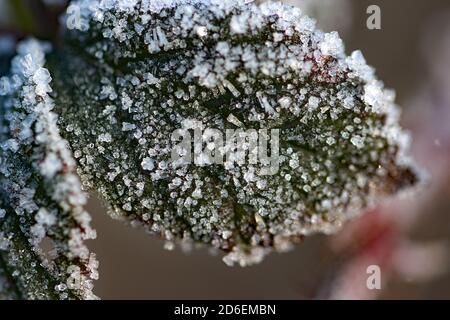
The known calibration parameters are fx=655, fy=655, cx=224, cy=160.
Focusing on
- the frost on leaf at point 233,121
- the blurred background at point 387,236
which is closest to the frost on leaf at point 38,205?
the frost on leaf at point 233,121

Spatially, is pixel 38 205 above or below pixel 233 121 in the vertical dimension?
below

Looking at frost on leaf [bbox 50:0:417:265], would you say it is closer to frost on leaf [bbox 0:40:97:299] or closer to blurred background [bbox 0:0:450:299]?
frost on leaf [bbox 0:40:97:299]

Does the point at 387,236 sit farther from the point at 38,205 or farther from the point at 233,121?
the point at 38,205

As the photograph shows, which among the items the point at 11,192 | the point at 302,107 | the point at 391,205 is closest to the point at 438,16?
the point at 391,205

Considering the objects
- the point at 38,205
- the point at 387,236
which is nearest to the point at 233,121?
the point at 38,205

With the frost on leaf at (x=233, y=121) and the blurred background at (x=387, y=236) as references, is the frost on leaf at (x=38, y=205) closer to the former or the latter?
the frost on leaf at (x=233, y=121)

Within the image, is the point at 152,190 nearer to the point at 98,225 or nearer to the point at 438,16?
the point at 98,225
